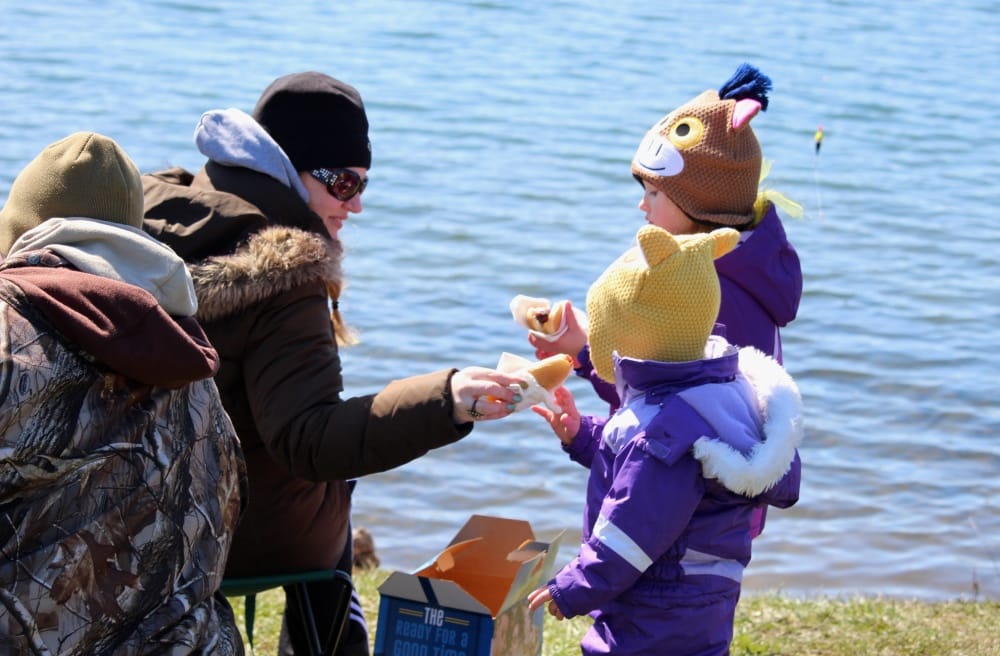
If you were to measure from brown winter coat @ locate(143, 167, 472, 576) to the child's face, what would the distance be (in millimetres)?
933

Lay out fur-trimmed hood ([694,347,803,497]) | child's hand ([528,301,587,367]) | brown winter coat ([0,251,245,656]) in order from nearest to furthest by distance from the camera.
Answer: brown winter coat ([0,251,245,656]), fur-trimmed hood ([694,347,803,497]), child's hand ([528,301,587,367])

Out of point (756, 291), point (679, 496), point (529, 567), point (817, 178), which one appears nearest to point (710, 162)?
point (756, 291)

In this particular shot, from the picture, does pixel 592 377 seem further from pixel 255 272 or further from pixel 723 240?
pixel 255 272

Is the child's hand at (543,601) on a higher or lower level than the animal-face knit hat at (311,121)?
lower

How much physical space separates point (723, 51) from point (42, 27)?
787 centimetres

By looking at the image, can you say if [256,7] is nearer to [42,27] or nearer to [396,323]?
[42,27]

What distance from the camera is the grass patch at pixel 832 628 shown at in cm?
445

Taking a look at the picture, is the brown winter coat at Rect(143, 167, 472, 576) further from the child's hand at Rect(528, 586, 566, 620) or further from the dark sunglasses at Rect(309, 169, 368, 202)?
the child's hand at Rect(528, 586, 566, 620)

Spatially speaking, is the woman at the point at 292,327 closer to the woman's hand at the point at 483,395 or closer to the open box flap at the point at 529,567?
the woman's hand at the point at 483,395

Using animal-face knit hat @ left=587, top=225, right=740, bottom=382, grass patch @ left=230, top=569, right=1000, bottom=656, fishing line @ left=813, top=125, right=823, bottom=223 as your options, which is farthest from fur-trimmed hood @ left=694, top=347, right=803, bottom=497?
fishing line @ left=813, top=125, right=823, bottom=223

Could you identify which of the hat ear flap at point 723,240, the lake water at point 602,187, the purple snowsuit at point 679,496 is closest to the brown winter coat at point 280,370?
the purple snowsuit at point 679,496

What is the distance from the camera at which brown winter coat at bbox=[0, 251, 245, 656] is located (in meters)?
2.24

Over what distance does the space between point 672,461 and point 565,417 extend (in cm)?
62

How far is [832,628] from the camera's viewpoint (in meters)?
4.62
